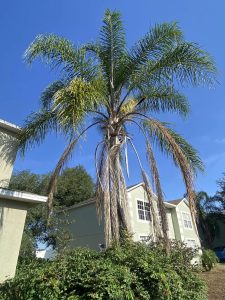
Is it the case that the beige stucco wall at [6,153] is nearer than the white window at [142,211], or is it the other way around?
the beige stucco wall at [6,153]

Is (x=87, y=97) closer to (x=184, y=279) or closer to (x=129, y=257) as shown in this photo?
(x=129, y=257)

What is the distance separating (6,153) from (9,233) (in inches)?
124

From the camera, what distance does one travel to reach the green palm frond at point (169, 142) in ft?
33.4

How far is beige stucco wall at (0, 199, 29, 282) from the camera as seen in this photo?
873cm

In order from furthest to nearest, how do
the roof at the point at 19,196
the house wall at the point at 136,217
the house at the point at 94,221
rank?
the house wall at the point at 136,217, the house at the point at 94,221, the roof at the point at 19,196

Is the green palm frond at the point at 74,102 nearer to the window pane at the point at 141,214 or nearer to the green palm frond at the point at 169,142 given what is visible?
the green palm frond at the point at 169,142

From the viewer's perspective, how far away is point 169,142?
991 centimetres

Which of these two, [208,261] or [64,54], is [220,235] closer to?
[208,261]

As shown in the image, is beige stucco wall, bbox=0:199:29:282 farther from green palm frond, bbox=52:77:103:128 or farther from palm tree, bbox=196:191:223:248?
palm tree, bbox=196:191:223:248

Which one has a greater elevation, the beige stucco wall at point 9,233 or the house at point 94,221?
the house at point 94,221

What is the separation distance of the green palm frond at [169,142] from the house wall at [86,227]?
1325 centimetres

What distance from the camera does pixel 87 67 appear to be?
1079 centimetres

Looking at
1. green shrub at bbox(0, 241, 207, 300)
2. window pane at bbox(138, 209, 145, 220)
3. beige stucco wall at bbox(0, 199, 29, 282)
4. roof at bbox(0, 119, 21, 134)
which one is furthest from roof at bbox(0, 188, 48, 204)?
window pane at bbox(138, 209, 145, 220)

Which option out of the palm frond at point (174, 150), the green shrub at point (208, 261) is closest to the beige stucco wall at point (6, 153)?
the palm frond at point (174, 150)
